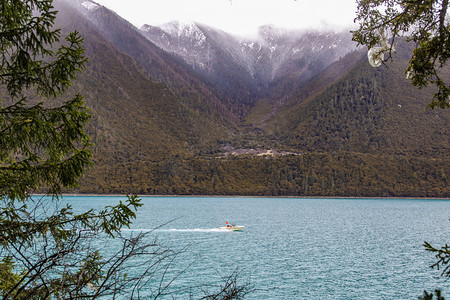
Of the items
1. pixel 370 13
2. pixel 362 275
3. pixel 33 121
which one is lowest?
pixel 362 275

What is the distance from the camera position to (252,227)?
58844 millimetres

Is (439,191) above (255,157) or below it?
below

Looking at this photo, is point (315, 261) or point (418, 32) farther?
point (315, 261)

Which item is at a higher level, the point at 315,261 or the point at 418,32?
the point at 418,32

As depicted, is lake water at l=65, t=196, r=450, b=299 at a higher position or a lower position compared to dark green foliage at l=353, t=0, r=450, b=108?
lower

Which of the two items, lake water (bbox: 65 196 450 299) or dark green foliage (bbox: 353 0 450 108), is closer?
dark green foliage (bbox: 353 0 450 108)

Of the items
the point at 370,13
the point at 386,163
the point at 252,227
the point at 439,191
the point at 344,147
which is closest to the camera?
the point at 370,13

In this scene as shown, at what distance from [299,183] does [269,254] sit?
430 ft

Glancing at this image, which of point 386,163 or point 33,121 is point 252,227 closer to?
point 33,121

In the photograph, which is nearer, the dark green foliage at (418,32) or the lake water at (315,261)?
the dark green foliage at (418,32)

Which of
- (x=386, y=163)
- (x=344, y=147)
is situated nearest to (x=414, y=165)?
(x=386, y=163)

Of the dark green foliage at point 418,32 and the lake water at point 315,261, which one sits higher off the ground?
the dark green foliage at point 418,32

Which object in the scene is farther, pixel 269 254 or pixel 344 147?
pixel 344 147

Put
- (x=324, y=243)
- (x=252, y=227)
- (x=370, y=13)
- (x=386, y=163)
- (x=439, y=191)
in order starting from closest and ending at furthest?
(x=370, y=13), (x=324, y=243), (x=252, y=227), (x=439, y=191), (x=386, y=163)
